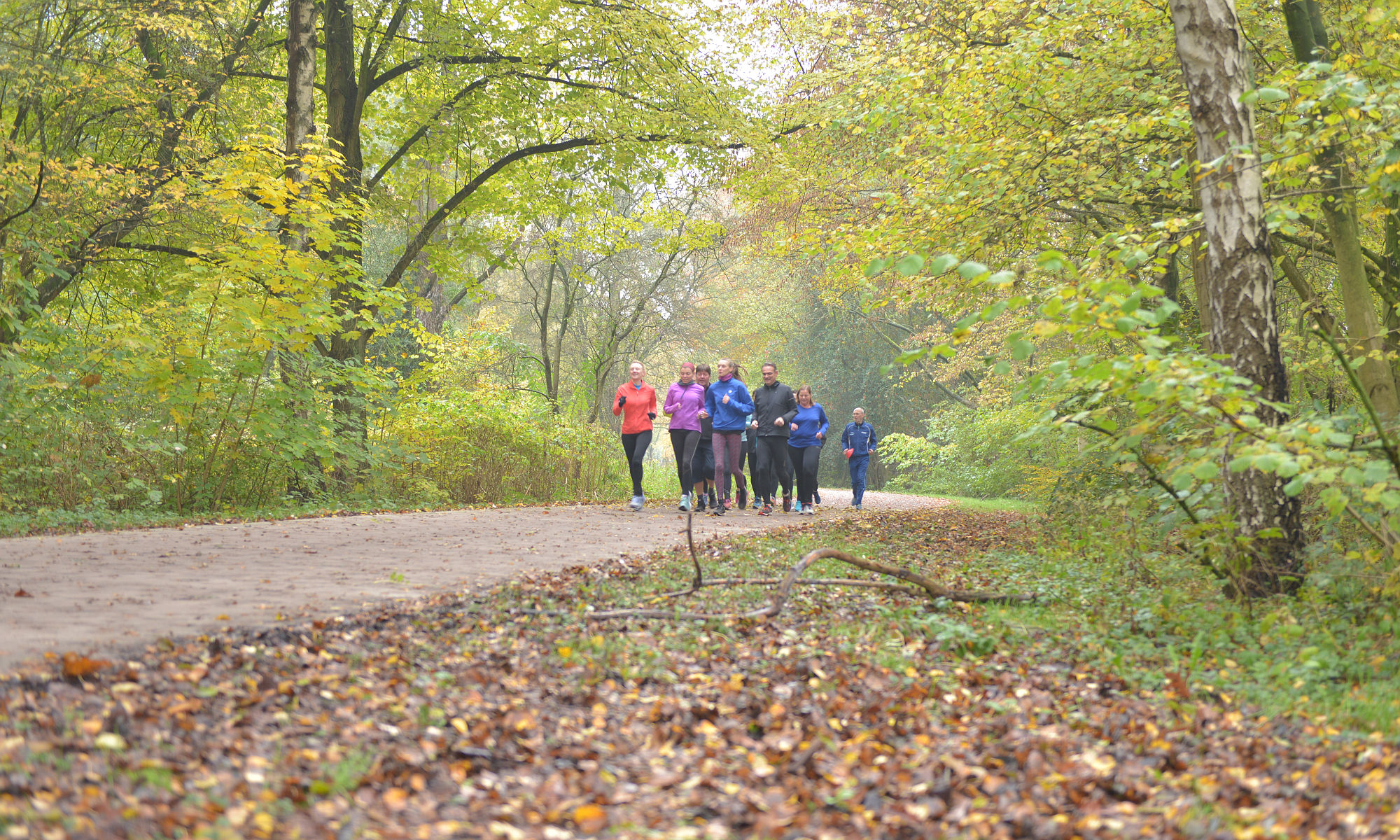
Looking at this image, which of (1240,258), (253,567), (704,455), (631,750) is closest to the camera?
(631,750)

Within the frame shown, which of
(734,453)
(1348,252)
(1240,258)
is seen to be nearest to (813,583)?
(1240,258)

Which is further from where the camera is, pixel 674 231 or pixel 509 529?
pixel 674 231

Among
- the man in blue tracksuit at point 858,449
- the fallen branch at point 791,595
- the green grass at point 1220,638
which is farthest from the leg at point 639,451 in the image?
the fallen branch at point 791,595

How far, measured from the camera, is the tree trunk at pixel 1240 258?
5.49 m

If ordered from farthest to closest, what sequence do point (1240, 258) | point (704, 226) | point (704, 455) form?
point (704, 226), point (704, 455), point (1240, 258)

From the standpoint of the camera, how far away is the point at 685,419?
12289mm

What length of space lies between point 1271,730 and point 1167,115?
4604 mm

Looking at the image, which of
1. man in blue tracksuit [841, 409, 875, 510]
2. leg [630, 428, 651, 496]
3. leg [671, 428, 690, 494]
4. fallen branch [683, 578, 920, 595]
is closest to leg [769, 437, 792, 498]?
leg [671, 428, 690, 494]

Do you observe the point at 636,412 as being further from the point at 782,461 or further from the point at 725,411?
the point at 782,461

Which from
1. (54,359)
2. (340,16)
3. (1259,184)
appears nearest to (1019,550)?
(1259,184)

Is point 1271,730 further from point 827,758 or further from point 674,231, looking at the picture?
point 674,231

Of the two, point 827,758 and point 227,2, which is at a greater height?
point 227,2

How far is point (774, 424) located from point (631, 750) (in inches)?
414

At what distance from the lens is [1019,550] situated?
8.95m
